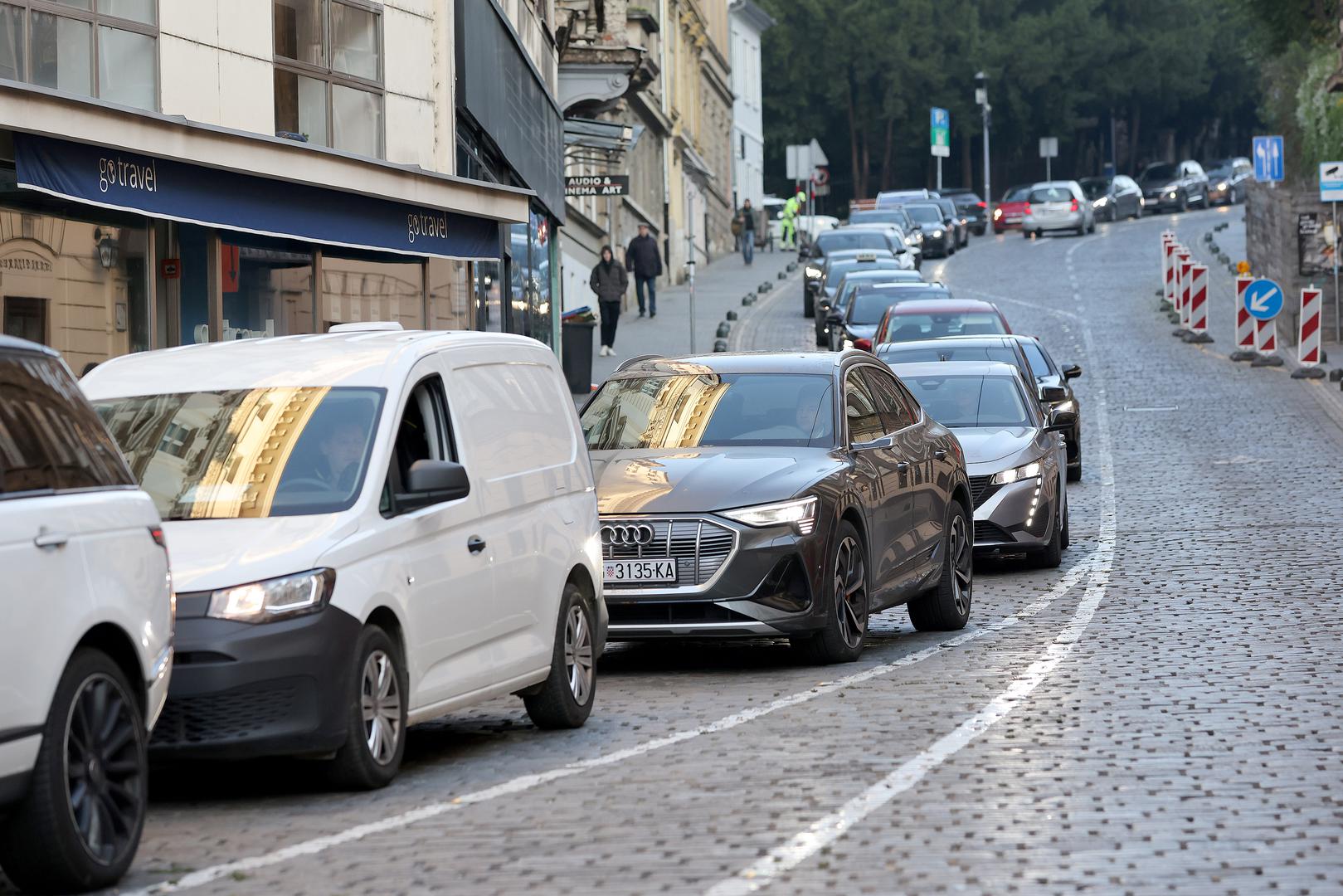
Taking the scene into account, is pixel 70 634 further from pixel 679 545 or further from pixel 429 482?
→ pixel 679 545

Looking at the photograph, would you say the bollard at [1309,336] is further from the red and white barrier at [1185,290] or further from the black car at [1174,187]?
the black car at [1174,187]

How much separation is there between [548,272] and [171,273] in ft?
54.0

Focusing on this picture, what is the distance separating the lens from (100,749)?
21.8 feet

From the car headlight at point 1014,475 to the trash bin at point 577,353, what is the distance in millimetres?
15618

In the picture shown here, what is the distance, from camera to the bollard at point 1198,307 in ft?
131

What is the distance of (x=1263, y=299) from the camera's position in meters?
34.4

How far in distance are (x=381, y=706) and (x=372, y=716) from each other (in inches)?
2.8

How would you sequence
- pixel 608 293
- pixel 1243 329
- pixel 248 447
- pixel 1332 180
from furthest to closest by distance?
1. pixel 608 293
2. pixel 1243 329
3. pixel 1332 180
4. pixel 248 447

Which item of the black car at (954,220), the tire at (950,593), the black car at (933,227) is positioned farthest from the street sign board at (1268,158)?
the tire at (950,593)

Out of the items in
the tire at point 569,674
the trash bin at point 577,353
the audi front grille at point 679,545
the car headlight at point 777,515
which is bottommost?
the tire at point 569,674

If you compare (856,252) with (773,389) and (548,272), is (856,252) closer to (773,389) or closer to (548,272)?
(548,272)

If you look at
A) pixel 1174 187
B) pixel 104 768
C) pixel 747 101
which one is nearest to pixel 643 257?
pixel 104 768

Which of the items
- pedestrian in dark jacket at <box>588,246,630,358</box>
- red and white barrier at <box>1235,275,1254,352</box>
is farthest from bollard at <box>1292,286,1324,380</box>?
pedestrian in dark jacket at <box>588,246,630,358</box>

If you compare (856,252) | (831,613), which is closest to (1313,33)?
(856,252)
